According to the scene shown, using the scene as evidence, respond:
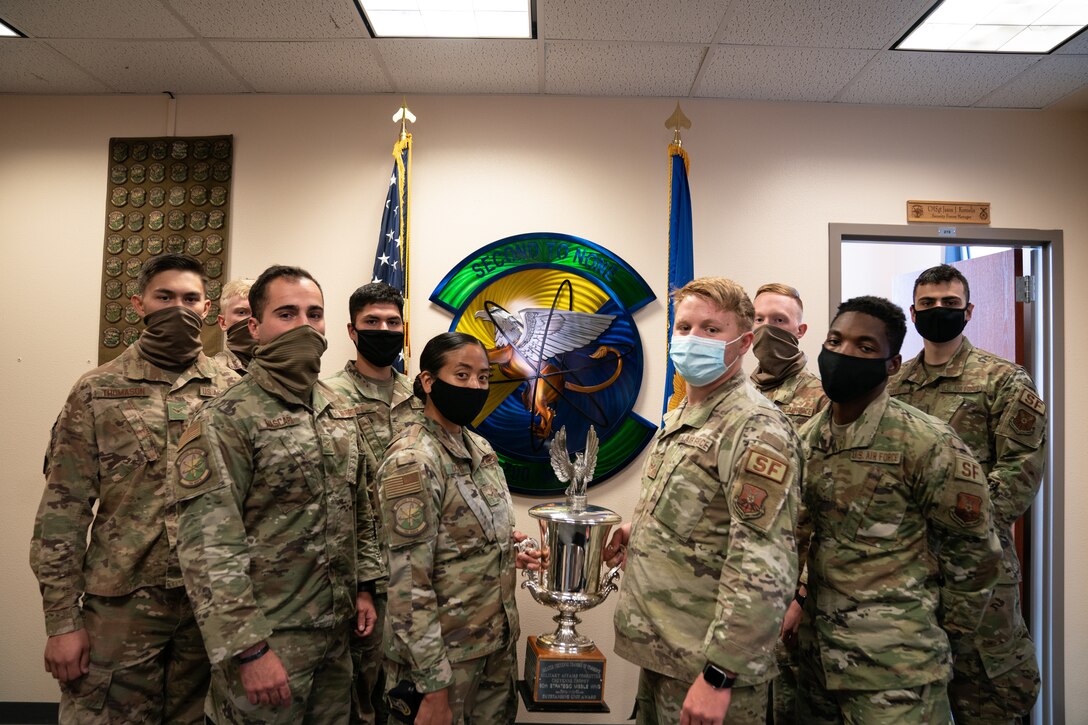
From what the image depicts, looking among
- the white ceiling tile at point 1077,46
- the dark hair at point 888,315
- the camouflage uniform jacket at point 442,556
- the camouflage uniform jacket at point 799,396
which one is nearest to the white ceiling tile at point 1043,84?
the white ceiling tile at point 1077,46

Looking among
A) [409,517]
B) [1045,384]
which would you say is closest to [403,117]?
[409,517]

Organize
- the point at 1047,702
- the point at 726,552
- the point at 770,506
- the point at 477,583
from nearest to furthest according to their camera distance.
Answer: the point at 770,506 < the point at 726,552 < the point at 477,583 < the point at 1047,702

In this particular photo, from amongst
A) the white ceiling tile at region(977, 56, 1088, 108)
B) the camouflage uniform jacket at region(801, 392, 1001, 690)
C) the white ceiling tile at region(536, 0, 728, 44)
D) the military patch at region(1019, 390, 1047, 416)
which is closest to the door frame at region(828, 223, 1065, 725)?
the white ceiling tile at region(977, 56, 1088, 108)

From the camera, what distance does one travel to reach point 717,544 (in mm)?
1778

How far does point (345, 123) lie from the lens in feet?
12.8

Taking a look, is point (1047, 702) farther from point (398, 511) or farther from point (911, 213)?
point (398, 511)

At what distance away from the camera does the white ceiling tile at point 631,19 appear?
9.80 ft

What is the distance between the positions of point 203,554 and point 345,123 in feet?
8.98

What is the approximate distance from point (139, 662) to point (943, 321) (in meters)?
3.06

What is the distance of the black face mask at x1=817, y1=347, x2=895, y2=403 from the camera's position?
1996 mm

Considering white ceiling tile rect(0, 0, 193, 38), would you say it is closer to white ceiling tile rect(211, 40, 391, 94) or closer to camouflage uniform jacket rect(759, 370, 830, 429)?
white ceiling tile rect(211, 40, 391, 94)

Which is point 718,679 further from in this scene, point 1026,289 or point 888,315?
point 1026,289

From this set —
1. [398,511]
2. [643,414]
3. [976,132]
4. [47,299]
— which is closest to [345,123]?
[47,299]

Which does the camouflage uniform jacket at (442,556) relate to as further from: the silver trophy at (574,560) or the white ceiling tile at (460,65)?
the white ceiling tile at (460,65)
